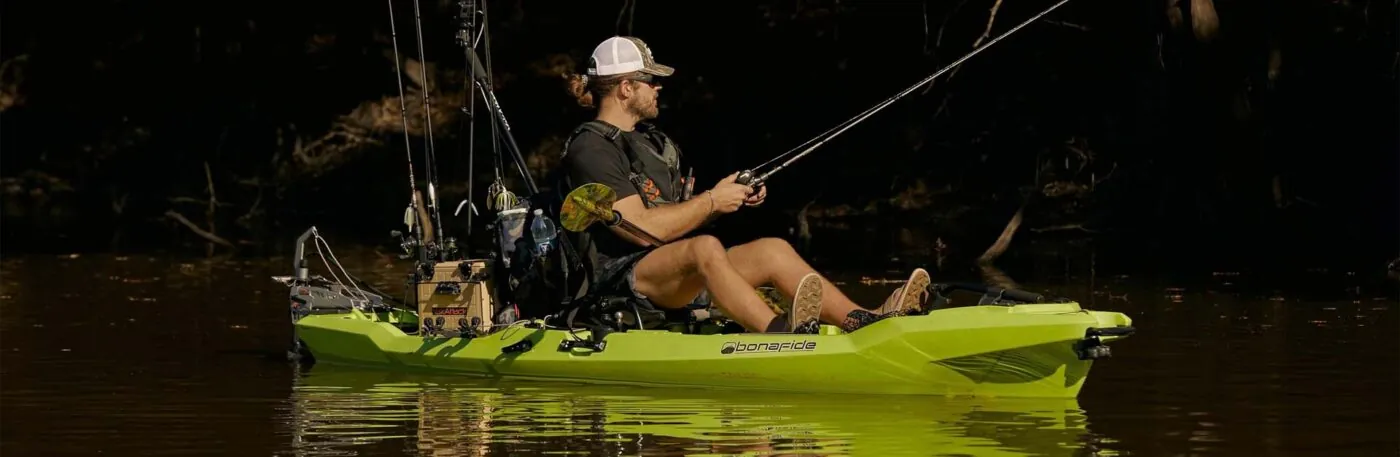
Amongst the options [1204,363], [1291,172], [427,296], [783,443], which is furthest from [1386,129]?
[783,443]

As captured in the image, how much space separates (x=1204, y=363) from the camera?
14242mm

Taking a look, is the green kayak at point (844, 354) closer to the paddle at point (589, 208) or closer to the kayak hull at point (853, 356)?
the kayak hull at point (853, 356)

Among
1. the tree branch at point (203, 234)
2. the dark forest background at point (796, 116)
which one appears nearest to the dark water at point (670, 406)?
the dark forest background at point (796, 116)

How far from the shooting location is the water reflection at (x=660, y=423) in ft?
36.2

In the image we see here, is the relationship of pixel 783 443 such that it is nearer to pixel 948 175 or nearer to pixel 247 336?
pixel 247 336

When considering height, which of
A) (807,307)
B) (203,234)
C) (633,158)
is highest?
(203,234)

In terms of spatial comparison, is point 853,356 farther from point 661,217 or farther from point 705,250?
point 661,217

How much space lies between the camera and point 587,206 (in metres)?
12.6

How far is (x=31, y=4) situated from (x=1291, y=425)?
25.1 meters

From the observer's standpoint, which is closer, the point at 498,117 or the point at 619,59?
the point at 619,59

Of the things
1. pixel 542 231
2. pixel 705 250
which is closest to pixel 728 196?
pixel 705 250

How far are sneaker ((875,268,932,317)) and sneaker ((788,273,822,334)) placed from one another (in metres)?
0.27

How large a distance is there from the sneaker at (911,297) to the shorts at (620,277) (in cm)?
84

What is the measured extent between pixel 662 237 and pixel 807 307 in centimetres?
73
